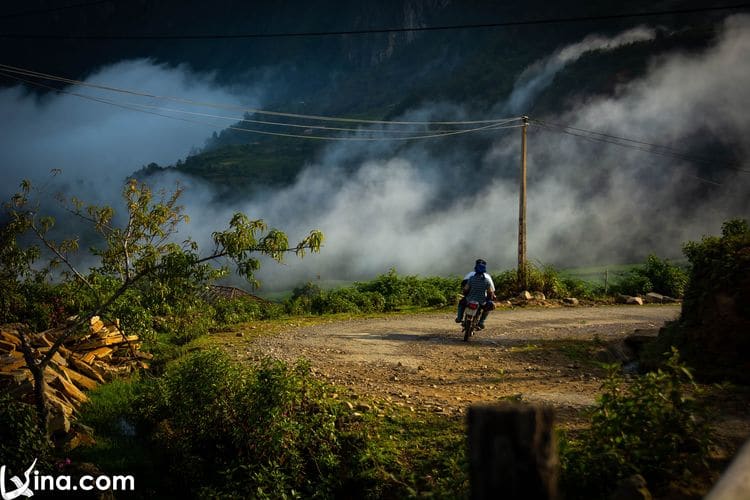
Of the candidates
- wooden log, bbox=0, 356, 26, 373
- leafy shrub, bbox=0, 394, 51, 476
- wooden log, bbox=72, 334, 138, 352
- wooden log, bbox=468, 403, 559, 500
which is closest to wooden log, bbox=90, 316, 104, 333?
wooden log, bbox=72, 334, 138, 352

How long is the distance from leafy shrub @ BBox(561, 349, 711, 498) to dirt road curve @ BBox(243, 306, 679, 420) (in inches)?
64.6

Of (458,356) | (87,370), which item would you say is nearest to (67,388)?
(87,370)

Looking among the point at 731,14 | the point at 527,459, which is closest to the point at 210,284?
the point at 527,459

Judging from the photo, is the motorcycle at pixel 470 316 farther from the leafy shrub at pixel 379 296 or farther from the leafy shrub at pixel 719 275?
the leafy shrub at pixel 379 296

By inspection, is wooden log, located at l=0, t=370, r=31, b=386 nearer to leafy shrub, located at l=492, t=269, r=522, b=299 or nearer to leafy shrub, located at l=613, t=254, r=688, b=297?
leafy shrub, located at l=492, t=269, r=522, b=299

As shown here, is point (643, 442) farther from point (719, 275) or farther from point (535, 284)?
point (535, 284)

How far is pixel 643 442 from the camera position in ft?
16.0

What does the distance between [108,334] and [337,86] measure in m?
116

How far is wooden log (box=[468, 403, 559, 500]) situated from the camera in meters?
2.44

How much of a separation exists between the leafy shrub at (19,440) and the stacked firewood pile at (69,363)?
0.75m

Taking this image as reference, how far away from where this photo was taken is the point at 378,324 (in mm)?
15578

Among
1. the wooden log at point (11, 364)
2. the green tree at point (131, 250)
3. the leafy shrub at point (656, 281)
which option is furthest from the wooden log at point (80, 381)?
the leafy shrub at point (656, 281)

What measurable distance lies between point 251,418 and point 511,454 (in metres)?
5.28

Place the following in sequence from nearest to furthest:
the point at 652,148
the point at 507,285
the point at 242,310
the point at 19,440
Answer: the point at 19,440, the point at 242,310, the point at 507,285, the point at 652,148
